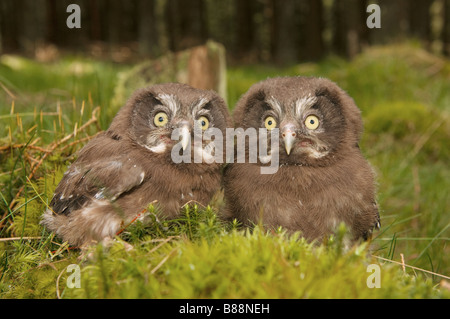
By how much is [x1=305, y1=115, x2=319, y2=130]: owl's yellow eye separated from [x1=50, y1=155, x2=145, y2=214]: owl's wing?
1188 mm

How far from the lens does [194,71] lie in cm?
611

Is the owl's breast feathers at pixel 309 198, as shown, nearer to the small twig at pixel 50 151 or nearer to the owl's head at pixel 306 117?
the owl's head at pixel 306 117

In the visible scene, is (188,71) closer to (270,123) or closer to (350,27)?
(270,123)

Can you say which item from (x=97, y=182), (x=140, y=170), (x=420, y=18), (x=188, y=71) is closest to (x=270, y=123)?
(x=140, y=170)

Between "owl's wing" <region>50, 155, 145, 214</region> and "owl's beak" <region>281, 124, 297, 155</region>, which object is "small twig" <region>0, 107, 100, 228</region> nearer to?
"owl's wing" <region>50, 155, 145, 214</region>

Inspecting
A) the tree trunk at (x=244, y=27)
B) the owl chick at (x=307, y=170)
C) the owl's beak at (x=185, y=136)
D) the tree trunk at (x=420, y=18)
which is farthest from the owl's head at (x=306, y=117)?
the tree trunk at (x=244, y=27)

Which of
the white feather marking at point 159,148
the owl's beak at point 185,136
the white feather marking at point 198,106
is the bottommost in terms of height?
the white feather marking at point 159,148

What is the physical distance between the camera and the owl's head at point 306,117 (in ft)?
10.1

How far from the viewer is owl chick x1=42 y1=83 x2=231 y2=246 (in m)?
2.82

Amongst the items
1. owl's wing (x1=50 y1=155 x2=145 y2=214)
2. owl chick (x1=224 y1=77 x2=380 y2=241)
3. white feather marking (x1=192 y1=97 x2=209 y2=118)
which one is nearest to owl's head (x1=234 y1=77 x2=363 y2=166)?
owl chick (x1=224 y1=77 x2=380 y2=241)

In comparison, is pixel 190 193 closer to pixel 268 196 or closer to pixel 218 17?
pixel 268 196

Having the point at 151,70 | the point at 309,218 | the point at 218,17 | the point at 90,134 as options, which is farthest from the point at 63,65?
the point at 218,17

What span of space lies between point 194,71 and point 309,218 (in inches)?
146

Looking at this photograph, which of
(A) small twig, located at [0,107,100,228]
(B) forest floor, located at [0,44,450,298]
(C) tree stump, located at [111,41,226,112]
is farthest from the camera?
(C) tree stump, located at [111,41,226,112]
